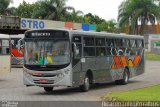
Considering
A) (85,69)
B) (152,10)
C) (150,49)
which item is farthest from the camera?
(150,49)

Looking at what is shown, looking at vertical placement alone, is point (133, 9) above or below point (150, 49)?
above

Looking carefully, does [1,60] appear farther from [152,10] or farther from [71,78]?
[152,10]

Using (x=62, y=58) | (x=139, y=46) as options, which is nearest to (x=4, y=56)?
(x=139, y=46)

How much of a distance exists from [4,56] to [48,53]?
8325 millimetres

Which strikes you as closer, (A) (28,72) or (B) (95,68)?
(A) (28,72)

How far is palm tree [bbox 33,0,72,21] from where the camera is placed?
73688mm

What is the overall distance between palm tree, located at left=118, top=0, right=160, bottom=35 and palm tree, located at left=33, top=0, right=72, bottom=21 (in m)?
18.4

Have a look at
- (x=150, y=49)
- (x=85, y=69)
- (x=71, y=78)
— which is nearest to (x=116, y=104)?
(x=71, y=78)

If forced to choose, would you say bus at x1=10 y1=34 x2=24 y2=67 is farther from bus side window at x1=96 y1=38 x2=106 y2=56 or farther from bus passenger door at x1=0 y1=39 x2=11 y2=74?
bus side window at x1=96 y1=38 x2=106 y2=56

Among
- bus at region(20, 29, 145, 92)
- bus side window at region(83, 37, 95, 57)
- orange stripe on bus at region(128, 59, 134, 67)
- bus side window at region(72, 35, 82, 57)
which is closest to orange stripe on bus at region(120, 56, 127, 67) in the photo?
orange stripe on bus at region(128, 59, 134, 67)

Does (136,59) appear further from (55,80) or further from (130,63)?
(55,80)

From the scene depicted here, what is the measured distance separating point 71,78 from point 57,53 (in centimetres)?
116

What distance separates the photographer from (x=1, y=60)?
28500mm

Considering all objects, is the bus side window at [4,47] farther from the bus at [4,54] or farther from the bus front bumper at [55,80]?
the bus front bumper at [55,80]
